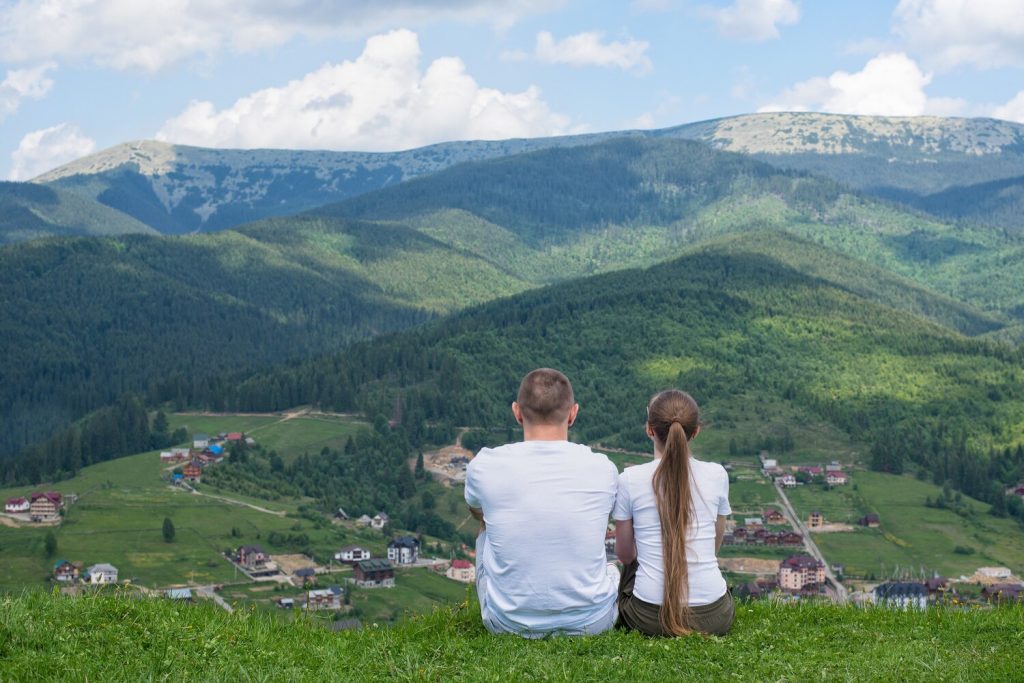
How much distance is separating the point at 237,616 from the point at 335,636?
1.36 metres

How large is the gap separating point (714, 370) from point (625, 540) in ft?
492

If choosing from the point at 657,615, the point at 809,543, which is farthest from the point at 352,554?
the point at 657,615

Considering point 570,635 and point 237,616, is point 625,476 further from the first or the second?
point 237,616

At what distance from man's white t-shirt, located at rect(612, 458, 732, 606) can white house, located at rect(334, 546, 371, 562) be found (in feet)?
253

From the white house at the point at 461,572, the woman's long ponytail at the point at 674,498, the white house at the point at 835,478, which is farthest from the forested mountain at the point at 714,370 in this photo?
the woman's long ponytail at the point at 674,498

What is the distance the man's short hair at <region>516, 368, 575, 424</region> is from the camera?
39.7 ft

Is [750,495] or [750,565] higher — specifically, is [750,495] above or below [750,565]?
below

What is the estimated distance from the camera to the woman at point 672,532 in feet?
40.4

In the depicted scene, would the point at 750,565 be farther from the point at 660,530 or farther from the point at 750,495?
the point at 660,530

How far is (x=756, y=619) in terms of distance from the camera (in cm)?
1436

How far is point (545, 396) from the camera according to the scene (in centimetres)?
1211

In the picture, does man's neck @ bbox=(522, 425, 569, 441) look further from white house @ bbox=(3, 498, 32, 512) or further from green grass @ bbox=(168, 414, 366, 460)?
green grass @ bbox=(168, 414, 366, 460)

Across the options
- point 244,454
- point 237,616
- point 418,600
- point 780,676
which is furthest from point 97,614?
point 244,454

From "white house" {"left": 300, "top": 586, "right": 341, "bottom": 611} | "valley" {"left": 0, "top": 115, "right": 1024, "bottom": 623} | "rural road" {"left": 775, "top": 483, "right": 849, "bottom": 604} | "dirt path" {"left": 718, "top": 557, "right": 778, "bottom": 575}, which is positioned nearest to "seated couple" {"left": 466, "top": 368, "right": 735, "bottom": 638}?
"white house" {"left": 300, "top": 586, "right": 341, "bottom": 611}
